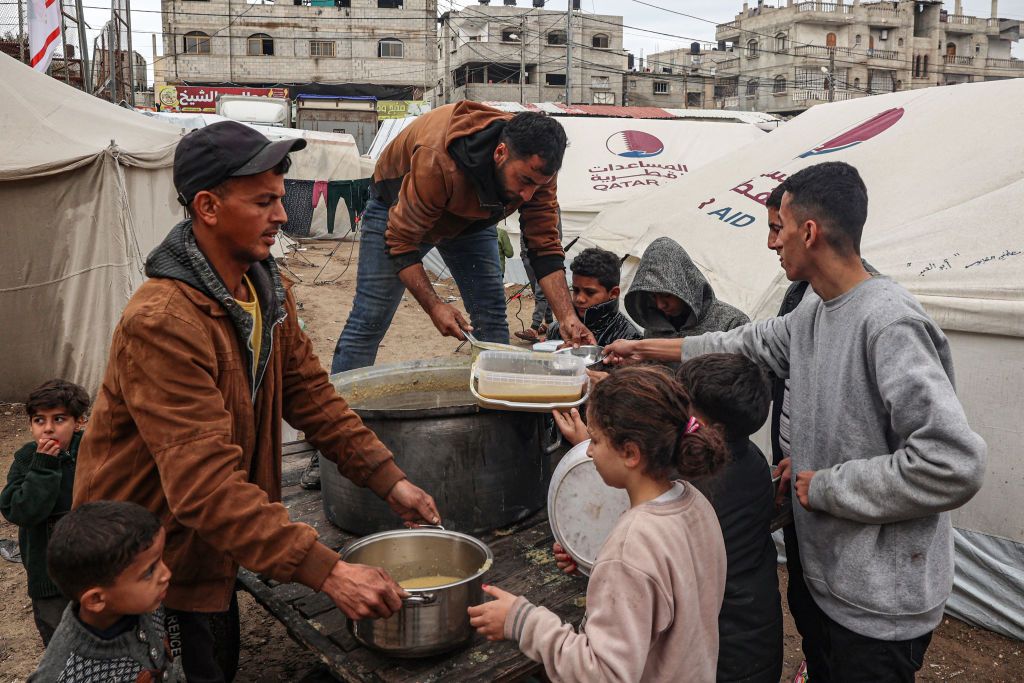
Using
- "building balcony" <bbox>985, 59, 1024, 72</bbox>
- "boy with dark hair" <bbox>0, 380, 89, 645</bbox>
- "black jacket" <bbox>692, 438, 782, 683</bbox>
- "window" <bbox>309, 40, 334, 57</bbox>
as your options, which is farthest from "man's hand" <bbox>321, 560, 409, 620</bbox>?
"building balcony" <bbox>985, 59, 1024, 72</bbox>

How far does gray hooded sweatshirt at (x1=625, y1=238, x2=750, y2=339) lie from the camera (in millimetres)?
3477

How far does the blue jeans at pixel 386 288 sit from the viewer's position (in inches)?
148

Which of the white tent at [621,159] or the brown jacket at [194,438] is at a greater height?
the white tent at [621,159]

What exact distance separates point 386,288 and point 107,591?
217 centimetres

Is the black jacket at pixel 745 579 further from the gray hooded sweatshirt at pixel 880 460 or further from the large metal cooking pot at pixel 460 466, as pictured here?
the large metal cooking pot at pixel 460 466

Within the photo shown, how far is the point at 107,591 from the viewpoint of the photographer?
178 centimetres

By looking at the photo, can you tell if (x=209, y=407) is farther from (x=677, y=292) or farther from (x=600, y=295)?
(x=600, y=295)

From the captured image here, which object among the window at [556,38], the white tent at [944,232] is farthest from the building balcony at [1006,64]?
the white tent at [944,232]

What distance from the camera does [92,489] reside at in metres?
1.87

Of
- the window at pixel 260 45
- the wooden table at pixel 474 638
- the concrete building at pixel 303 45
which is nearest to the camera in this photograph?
the wooden table at pixel 474 638

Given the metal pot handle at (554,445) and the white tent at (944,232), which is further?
the white tent at (944,232)

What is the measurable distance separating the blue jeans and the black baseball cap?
177 cm

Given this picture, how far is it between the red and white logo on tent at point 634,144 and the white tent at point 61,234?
6.18 meters

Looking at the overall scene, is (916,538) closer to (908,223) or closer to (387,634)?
(387,634)
